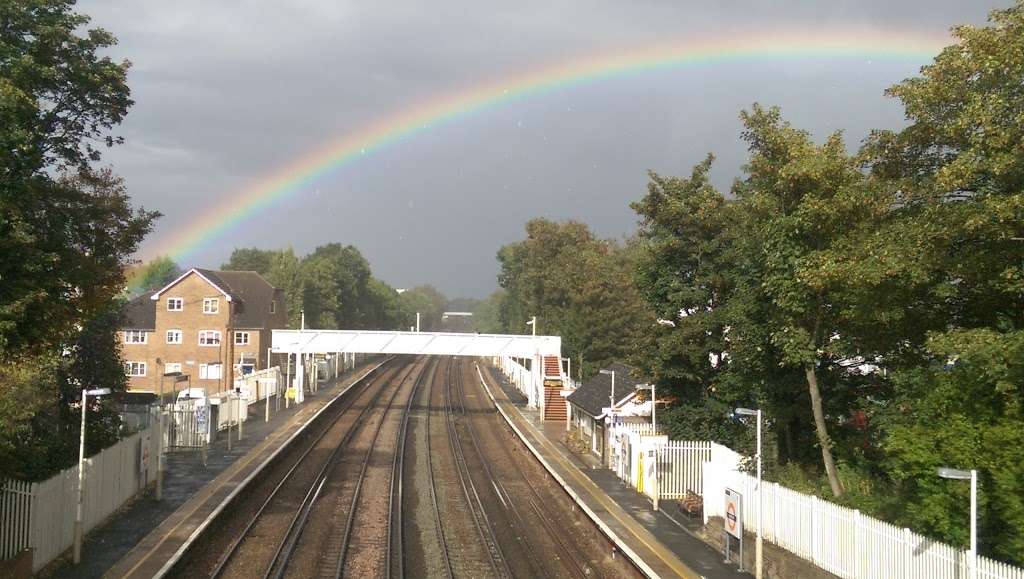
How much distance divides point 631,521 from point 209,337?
60838mm

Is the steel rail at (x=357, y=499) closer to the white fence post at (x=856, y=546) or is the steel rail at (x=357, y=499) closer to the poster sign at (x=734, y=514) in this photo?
the poster sign at (x=734, y=514)

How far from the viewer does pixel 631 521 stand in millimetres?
25547

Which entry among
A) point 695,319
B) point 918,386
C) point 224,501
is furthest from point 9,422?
point 695,319

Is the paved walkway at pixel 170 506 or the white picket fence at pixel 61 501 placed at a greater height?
the white picket fence at pixel 61 501

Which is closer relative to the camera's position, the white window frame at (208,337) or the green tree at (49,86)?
the green tree at (49,86)

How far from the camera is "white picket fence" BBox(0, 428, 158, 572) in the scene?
17672 millimetres

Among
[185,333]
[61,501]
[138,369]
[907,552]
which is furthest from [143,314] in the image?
[907,552]

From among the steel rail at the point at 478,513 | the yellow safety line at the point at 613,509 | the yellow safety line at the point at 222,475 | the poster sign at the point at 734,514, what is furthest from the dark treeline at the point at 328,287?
the poster sign at the point at 734,514

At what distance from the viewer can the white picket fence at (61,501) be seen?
58.0 ft

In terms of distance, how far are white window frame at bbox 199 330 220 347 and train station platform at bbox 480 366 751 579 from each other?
4169 centimetres

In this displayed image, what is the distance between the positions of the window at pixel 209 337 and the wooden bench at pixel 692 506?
194ft

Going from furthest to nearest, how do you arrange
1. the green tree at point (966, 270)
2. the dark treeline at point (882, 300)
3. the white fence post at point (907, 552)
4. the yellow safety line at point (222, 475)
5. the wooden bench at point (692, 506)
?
the wooden bench at point (692, 506), the yellow safety line at point (222, 475), the white fence post at point (907, 552), the dark treeline at point (882, 300), the green tree at point (966, 270)

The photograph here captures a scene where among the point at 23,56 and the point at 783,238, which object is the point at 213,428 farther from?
the point at 783,238

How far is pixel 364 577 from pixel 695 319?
55.4 feet
